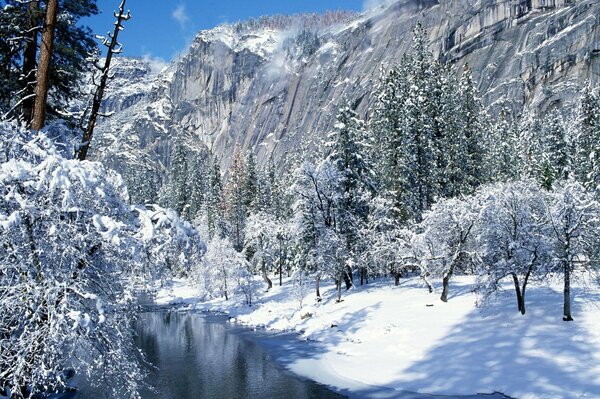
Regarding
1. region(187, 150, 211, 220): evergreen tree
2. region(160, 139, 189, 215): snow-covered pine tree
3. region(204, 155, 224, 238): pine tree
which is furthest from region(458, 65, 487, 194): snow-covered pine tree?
region(160, 139, 189, 215): snow-covered pine tree

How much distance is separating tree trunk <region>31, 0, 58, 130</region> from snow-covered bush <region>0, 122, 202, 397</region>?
134 cm

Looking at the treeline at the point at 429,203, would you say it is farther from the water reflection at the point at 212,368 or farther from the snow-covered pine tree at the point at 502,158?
the water reflection at the point at 212,368

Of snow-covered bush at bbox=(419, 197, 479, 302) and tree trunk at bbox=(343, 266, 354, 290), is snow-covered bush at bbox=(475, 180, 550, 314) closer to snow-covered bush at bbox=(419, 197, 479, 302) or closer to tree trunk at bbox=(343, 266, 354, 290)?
snow-covered bush at bbox=(419, 197, 479, 302)

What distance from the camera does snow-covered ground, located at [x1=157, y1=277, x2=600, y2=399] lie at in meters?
19.9

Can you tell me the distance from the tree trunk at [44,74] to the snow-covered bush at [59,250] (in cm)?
134

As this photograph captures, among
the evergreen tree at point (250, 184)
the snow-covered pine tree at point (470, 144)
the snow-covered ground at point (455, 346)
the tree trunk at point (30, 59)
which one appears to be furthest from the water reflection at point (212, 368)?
the evergreen tree at point (250, 184)

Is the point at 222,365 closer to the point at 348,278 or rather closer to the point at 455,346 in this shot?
the point at 455,346

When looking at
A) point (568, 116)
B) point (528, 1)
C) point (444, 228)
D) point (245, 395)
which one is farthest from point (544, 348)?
point (528, 1)

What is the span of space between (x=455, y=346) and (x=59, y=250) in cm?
2179

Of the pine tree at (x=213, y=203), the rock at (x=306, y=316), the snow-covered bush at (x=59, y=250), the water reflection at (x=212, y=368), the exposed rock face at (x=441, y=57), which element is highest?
the exposed rock face at (x=441, y=57)

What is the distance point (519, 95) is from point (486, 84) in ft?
29.5

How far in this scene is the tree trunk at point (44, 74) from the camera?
888 cm

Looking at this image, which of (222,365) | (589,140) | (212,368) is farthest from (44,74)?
(589,140)

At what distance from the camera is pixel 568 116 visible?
314 feet
